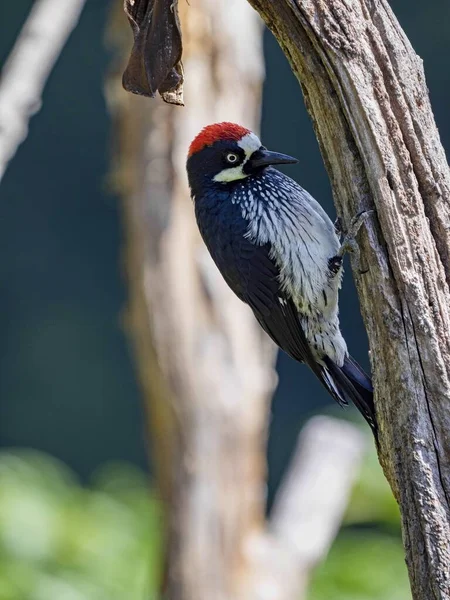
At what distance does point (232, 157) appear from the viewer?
379cm

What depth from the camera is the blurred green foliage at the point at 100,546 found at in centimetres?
581

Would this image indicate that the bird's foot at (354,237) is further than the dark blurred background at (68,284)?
No

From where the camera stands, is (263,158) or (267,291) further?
(263,158)

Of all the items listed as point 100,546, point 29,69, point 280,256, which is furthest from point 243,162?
point 100,546

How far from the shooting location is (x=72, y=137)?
9.10m

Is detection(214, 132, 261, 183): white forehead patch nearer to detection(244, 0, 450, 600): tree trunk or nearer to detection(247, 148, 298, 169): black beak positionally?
detection(247, 148, 298, 169): black beak

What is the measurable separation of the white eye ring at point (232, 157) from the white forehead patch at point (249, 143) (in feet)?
0.15

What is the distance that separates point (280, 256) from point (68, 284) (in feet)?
19.1

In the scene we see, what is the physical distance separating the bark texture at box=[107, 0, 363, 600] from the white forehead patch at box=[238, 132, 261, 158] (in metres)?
1.40

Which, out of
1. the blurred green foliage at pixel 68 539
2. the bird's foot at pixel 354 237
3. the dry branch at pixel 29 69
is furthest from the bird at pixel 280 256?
the blurred green foliage at pixel 68 539

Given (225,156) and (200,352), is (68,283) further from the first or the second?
(225,156)

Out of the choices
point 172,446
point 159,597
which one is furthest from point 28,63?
point 159,597

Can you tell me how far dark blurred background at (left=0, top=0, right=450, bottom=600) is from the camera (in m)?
9.07

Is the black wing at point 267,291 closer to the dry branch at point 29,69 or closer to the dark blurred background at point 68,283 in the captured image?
the dry branch at point 29,69
